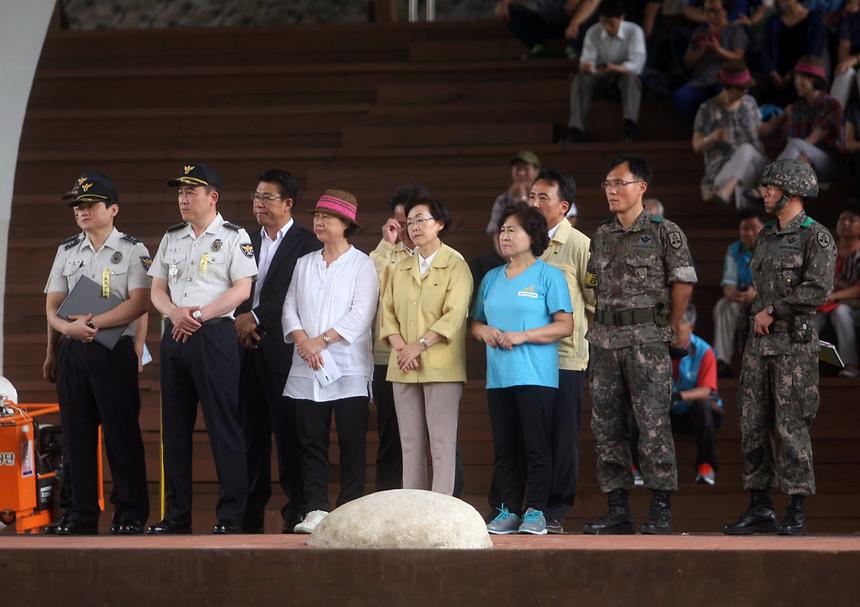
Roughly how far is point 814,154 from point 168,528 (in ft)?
15.4

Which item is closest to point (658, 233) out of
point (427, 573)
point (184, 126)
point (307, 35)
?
point (427, 573)

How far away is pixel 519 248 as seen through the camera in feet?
18.5

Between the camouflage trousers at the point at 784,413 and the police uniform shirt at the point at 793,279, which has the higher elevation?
the police uniform shirt at the point at 793,279

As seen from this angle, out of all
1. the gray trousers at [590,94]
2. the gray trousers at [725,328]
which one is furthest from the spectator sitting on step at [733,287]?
the gray trousers at [590,94]

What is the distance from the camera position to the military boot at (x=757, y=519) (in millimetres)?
5324

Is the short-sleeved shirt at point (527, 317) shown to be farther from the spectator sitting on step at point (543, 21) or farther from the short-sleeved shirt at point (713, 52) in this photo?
the spectator sitting on step at point (543, 21)

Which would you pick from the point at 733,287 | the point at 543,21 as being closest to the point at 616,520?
the point at 733,287

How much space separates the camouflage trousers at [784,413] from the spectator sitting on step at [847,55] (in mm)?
3752

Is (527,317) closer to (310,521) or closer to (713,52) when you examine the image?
(310,521)

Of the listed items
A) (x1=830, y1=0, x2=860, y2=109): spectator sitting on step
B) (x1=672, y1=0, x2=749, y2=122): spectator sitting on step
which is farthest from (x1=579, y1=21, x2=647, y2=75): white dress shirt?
(x1=830, y1=0, x2=860, y2=109): spectator sitting on step

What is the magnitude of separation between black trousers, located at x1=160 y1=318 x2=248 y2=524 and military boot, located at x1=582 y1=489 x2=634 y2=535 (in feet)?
4.50

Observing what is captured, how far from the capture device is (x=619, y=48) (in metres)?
9.45

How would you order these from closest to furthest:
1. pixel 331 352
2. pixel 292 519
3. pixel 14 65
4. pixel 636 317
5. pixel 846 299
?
pixel 636 317
pixel 331 352
pixel 292 519
pixel 14 65
pixel 846 299

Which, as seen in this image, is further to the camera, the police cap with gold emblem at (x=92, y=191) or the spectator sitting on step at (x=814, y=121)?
the spectator sitting on step at (x=814, y=121)
